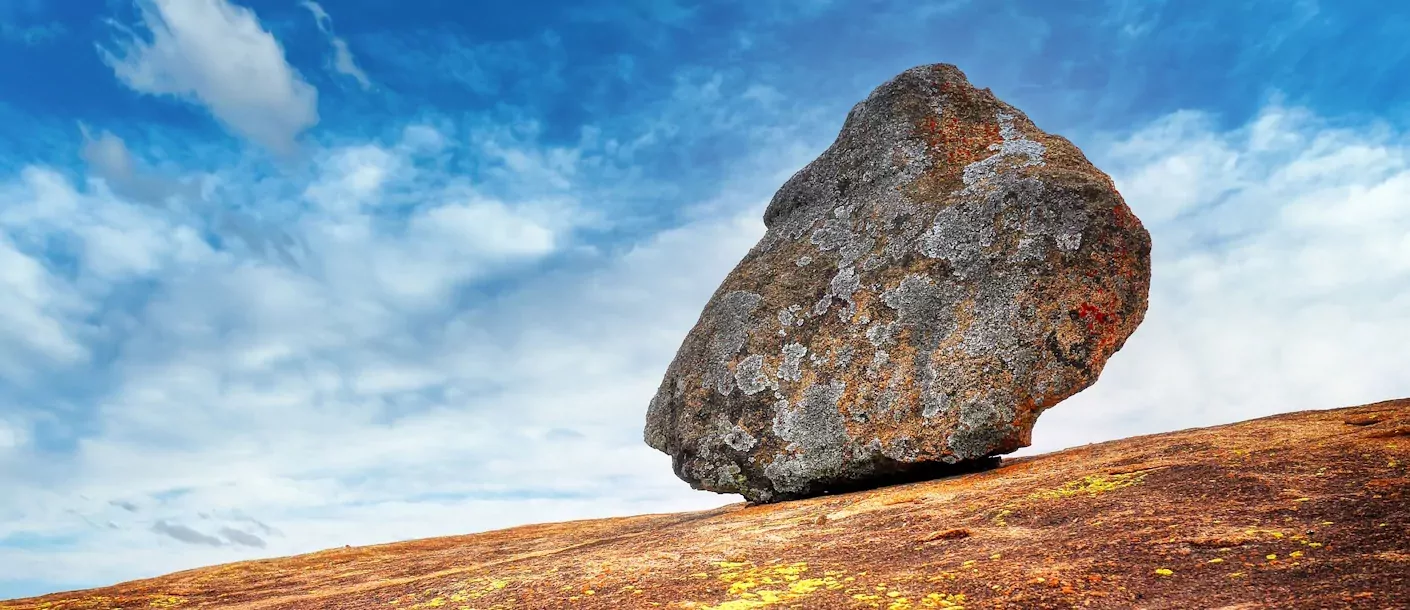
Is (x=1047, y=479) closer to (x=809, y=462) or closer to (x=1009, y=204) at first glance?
(x=809, y=462)

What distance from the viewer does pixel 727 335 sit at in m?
13.6

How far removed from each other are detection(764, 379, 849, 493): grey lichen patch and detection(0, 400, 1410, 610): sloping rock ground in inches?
17.9

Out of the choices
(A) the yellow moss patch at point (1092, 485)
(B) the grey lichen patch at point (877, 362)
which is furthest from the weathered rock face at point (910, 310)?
(A) the yellow moss patch at point (1092, 485)

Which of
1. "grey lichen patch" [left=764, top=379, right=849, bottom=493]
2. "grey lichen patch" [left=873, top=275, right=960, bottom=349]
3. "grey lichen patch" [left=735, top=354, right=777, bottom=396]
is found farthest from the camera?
"grey lichen patch" [left=735, top=354, right=777, bottom=396]

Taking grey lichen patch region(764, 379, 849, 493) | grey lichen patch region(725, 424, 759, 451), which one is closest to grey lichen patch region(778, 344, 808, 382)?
grey lichen patch region(764, 379, 849, 493)

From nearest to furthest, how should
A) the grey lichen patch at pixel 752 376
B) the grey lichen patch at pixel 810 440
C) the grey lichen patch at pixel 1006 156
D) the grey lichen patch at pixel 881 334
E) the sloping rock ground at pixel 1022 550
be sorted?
the sloping rock ground at pixel 1022 550
the grey lichen patch at pixel 810 440
the grey lichen patch at pixel 881 334
the grey lichen patch at pixel 752 376
the grey lichen patch at pixel 1006 156

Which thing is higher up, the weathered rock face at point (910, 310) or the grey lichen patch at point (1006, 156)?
the grey lichen patch at point (1006, 156)

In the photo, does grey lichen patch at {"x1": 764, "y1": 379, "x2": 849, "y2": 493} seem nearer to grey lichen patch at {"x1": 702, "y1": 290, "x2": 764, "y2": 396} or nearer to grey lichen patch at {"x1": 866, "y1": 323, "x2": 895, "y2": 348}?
grey lichen patch at {"x1": 866, "y1": 323, "x2": 895, "y2": 348}

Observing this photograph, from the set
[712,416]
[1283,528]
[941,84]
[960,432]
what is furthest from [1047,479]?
[941,84]

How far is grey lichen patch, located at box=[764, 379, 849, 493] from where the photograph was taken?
12.1 meters

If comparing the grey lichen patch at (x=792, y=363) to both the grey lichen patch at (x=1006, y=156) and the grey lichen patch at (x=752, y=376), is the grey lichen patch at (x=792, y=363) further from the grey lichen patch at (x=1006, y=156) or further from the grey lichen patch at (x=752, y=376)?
the grey lichen patch at (x=1006, y=156)

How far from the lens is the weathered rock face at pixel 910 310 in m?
11.5

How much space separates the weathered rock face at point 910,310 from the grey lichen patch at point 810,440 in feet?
0.06

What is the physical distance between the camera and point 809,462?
12.2 metres
